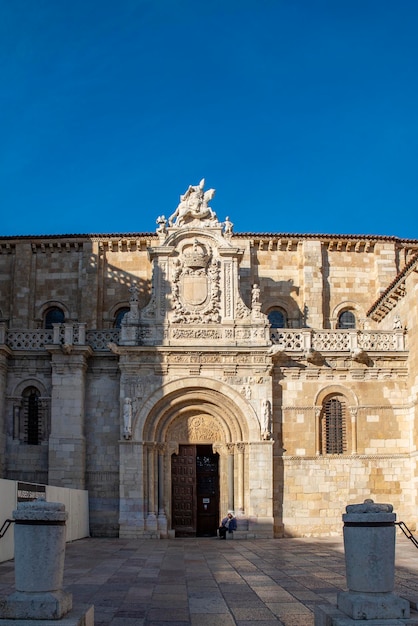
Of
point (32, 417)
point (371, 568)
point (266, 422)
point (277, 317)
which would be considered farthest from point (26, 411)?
point (371, 568)

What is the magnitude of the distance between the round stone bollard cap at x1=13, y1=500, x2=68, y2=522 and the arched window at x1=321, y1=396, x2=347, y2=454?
848 inches

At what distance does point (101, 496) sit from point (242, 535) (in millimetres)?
5344

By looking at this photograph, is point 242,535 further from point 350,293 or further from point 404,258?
point 404,258

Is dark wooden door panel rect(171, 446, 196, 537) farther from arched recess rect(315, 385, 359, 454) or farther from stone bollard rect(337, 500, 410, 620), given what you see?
stone bollard rect(337, 500, 410, 620)

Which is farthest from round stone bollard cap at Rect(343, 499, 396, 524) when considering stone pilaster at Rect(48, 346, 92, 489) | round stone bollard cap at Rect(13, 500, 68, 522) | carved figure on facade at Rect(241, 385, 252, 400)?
stone pilaster at Rect(48, 346, 92, 489)

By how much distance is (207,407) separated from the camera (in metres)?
29.4

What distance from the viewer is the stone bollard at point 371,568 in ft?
28.2

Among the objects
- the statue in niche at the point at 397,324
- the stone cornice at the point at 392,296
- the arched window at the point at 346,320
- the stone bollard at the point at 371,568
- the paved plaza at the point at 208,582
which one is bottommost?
the paved plaza at the point at 208,582

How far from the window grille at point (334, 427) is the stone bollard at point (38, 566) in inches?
851

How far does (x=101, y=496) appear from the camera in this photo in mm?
28594

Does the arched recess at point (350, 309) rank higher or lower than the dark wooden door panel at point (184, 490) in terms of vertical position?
higher

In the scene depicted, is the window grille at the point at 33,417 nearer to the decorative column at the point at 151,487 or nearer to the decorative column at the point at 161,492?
the decorative column at the point at 151,487

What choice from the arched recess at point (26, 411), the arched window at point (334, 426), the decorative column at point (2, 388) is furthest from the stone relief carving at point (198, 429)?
the decorative column at point (2, 388)

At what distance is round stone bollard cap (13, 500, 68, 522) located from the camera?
28.4ft
